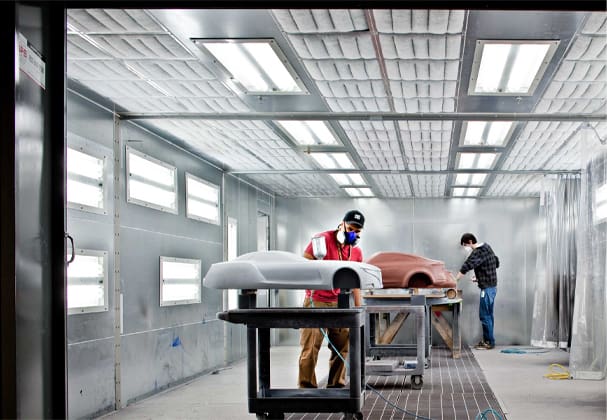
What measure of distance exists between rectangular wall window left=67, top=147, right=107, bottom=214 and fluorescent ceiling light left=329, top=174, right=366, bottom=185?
14.5 feet

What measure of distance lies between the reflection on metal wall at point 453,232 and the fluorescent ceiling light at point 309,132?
185 inches

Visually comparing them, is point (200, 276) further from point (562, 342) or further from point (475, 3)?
point (475, 3)

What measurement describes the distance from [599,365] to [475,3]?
522cm

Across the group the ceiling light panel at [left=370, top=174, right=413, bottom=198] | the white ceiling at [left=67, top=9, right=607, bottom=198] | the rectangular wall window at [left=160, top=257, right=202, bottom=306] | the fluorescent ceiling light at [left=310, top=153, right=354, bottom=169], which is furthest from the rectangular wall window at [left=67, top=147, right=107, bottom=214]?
the ceiling light panel at [left=370, top=174, right=413, bottom=198]

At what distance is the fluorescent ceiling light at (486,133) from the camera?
21.6 feet

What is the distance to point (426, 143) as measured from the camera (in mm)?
7344

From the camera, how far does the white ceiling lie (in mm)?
3914

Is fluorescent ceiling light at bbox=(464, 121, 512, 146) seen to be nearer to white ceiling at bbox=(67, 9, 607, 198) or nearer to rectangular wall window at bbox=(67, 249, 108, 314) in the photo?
white ceiling at bbox=(67, 9, 607, 198)

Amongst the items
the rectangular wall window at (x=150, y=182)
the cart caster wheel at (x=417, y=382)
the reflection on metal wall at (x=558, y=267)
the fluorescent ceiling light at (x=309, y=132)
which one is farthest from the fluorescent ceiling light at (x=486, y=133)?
the rectangular wall window at (x=150, y=182)

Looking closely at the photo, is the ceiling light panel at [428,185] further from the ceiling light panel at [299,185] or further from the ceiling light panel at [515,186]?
the ceiling light panel at [299,185]

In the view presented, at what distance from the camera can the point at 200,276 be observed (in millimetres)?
8125

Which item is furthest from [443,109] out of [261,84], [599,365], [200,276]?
[200,276]

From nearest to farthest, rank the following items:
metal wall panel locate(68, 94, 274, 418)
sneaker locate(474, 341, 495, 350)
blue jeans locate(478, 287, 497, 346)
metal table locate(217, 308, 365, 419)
→ metal table locate(217, 308, 365, 419) < metal wall panel locate(68, 94, 274, 418) < blue jeans locate(478, 287, 497, 346) < sneaker locate(474, 341, 495, 350)

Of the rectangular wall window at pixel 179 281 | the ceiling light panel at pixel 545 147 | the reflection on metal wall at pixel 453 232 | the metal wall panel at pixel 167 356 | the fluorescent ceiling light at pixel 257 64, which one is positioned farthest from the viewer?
the reflection on metal wall at pixel 453 232
